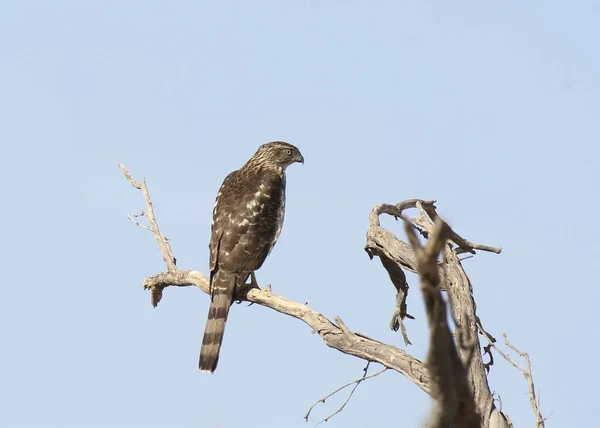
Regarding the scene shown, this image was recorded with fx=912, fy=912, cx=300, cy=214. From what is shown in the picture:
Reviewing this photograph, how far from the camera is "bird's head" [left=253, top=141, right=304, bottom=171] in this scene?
1071 centimetres

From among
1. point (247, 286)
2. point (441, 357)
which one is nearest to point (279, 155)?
point (247, 286)

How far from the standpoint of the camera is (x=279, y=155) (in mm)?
10797

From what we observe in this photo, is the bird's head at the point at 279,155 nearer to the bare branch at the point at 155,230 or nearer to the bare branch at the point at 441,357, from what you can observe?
the bare branch at the point at 155,230

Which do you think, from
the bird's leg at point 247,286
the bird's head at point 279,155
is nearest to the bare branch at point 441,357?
the bird's leg at point 247,286

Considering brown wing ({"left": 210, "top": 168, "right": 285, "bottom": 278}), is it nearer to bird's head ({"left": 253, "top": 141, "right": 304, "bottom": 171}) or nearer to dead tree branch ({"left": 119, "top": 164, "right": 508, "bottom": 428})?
dead tree branch ({"left": 119, "top": 164, "right": 508, "bottom": 428})

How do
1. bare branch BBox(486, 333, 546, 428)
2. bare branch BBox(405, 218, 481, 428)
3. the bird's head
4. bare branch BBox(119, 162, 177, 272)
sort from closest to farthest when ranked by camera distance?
bare branch BBox(405, 218, 481, 428) → bare branch BBox(486, 333, 546, 428) → bare branch BBox(119, 162, 177, 272) → the bird's head

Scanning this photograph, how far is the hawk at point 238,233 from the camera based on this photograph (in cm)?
884

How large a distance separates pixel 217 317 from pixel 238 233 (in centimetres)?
93

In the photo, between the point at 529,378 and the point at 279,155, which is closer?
the point at 529,378

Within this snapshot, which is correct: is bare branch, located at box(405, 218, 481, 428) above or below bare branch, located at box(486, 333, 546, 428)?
below

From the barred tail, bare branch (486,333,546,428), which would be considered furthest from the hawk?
bare branch (486,333,546,428)

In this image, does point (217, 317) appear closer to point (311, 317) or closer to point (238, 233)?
point (238, 233)

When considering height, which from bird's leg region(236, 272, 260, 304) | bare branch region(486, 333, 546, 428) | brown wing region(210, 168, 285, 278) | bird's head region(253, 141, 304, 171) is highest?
bird's head region(253, 141, 304, 171)

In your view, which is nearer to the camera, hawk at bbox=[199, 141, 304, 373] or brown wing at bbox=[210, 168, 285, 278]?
hawk at bbox=[199, 141, 304, 373]
